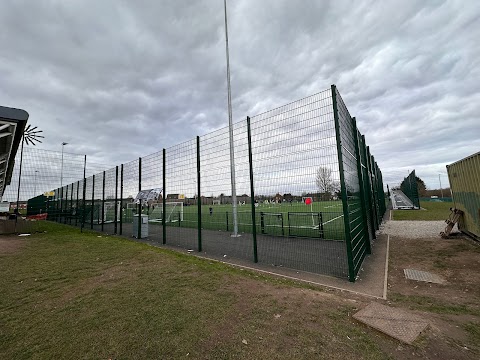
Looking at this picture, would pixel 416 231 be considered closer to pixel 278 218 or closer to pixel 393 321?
pixel 278 218

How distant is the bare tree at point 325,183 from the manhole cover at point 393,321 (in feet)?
7.56

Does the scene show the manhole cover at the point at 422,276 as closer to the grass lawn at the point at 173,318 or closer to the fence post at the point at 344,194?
the fence post at the point at 344,194

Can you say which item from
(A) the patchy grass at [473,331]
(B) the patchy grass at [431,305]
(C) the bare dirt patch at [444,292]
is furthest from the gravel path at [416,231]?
(A) the patchy grass at [473,331]

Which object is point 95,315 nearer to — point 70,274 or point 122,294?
point 122,294

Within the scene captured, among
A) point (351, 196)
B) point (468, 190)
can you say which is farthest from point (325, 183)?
point (468, 190)

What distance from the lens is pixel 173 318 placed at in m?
2.91

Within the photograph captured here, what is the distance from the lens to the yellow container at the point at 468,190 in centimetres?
729

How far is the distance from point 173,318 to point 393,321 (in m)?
2.65

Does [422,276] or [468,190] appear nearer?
[422,276]

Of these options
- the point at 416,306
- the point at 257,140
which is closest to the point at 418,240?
the point at 416,306

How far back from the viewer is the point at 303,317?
2.87 meters

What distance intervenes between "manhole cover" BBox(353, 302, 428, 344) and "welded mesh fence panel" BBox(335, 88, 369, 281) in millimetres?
1471

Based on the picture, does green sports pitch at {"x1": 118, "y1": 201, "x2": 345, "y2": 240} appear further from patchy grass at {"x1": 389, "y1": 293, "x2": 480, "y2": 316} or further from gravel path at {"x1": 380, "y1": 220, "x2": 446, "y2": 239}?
gravel path at {"x1": 380, "y1": 220, "x2": 446, "y2": 239}

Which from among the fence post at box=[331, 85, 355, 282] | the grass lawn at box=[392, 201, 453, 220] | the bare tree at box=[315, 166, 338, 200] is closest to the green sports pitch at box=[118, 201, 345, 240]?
the bare tree at box=[315, 166, 338, 200]
